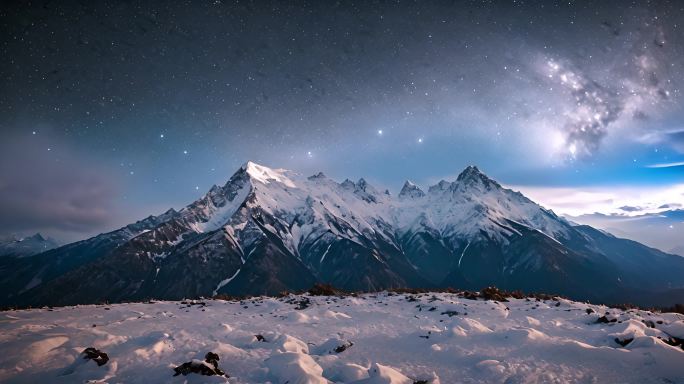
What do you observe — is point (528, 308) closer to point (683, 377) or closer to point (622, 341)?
point (622, 341)

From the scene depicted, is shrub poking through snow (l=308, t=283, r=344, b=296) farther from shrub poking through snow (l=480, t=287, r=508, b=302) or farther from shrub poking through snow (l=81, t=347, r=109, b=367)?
shrub poking through snow (l=81, t=347, r=109, b=367)

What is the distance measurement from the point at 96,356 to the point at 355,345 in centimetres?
932

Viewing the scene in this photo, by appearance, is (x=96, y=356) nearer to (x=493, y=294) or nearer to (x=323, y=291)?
(x=323, y=291)

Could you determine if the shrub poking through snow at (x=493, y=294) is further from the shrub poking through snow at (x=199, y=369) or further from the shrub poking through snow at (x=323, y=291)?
the shrub poking through snow at (x=199, y=369)

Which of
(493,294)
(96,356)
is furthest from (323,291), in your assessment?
(96,356)

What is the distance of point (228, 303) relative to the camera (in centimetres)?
2648

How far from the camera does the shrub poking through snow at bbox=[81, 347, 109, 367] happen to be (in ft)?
39.5

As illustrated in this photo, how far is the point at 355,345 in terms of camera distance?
14.9 meters

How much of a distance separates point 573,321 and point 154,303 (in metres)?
26.9

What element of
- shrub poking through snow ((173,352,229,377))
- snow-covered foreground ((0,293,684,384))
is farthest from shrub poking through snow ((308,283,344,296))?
shrub poking through snow ((173,352,229,377))

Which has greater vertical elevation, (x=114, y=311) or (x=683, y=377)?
(x=683, y=377)

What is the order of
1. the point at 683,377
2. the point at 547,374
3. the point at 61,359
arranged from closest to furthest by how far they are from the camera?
the point at 683,377
the point at 547,374
the point at 61,359

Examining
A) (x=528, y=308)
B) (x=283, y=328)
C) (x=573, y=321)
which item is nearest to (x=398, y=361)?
(x=283, y=328)

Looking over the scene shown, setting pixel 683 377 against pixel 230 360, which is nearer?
pixel 683 377
